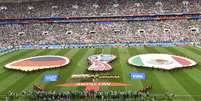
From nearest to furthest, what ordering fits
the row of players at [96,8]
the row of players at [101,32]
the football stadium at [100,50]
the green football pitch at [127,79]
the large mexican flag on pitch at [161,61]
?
the green football pitch at [127,79] < the football stadium at [100,50] < the large mexican flag on pitch at [161,61] < the row of players at [101,32] < the row of players at [96,8]

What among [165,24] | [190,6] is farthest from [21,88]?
[190,6]

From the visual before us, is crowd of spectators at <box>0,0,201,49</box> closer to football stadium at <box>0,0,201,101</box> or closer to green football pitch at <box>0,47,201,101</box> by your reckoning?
football stadium at <box>0,0,201,101</box>

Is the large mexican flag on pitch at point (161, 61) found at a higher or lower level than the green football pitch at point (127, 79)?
higher

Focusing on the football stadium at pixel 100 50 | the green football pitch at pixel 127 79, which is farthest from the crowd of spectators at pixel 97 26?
the green football pitch at pixel 127 79

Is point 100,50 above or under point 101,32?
under

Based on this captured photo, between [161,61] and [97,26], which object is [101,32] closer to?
[97,26]

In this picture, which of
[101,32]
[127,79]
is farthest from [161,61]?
[101,32]

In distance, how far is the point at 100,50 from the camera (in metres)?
68.8

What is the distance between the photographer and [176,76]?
44.1 m

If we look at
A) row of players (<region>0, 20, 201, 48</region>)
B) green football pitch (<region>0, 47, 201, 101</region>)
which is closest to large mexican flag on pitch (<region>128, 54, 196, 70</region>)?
green football pitch (<region>0, 47, 201, 101</region>)

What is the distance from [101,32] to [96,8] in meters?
11.1

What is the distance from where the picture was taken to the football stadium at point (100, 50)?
→ 38.2 metres

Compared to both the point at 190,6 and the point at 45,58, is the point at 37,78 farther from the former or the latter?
the point at 190,6

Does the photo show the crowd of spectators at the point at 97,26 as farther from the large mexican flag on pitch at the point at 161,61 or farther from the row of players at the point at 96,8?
the large mexican flag on pitch at the point at 161,61
